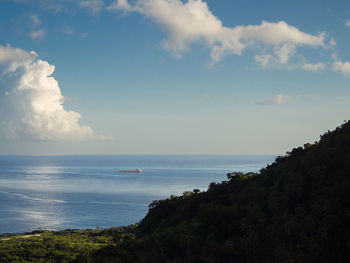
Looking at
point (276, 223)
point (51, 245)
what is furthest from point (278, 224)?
point (51, 245)

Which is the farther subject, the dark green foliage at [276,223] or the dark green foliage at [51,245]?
the dark green foliage at [51,245]

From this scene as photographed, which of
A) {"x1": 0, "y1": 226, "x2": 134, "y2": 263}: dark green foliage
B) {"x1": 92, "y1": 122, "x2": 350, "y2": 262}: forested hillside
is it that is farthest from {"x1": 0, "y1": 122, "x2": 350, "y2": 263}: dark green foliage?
{"x1": 0, "y1": 226, "x2": 134, "y2": 263}: dark green foliage

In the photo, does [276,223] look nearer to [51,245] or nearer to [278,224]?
[278,224]

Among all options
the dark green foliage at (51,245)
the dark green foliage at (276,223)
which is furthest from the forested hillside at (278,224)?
the dark green foliage at (51,245)

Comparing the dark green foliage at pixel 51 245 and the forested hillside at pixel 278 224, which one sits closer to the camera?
the forested hillside at pixel 278 224

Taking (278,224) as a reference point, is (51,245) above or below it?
below

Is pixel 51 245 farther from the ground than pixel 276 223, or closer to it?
closer to it

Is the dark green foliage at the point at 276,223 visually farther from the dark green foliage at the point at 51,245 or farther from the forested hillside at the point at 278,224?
the dark green foliage at the point at 51,245

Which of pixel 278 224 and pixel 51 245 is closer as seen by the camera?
pixel 278 224

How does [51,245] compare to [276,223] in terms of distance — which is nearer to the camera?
[276,223]

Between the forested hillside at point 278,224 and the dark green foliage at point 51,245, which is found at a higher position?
the forested hillside at point 278,224
